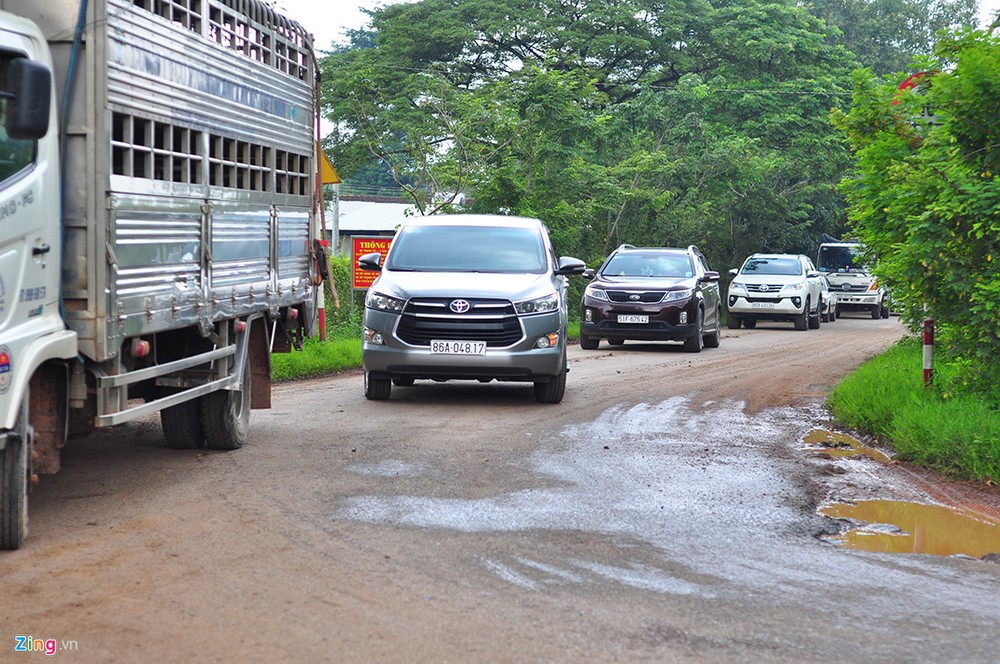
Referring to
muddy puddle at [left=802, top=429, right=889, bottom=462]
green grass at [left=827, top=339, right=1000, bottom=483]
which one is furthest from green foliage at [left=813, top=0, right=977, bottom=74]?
muddy puddle at [left=802, top=429, right=889, bottom=462]

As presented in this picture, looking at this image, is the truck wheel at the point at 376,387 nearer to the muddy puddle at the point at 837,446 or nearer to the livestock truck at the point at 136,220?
the livestock truck at the point at 136,220

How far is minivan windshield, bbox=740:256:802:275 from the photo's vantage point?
32250 millimetres

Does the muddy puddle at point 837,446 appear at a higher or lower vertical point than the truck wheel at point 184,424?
lower

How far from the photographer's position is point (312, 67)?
39.2ft

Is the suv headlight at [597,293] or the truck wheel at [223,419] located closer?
the truck wheel at [223,419]

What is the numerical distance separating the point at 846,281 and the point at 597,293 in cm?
2022

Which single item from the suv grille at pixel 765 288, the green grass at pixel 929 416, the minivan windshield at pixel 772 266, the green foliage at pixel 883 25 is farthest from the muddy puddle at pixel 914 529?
the green foliage at pixel 883 25

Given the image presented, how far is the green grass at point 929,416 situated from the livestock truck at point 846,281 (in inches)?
1067

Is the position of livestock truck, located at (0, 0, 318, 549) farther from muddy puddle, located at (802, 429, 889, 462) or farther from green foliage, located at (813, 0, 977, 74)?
green foliage, located at (813, 0, 977, 74)

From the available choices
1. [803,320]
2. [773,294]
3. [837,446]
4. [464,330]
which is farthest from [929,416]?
[803,320]

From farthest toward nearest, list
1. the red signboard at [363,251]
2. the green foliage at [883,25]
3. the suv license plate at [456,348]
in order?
the green foliage at [883,25] < the red signboard at [363,251] < the suv license plate at [456,348]

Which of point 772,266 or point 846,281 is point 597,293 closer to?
point 772,266

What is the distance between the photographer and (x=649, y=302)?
2198 cm

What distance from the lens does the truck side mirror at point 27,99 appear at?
6.21 m
